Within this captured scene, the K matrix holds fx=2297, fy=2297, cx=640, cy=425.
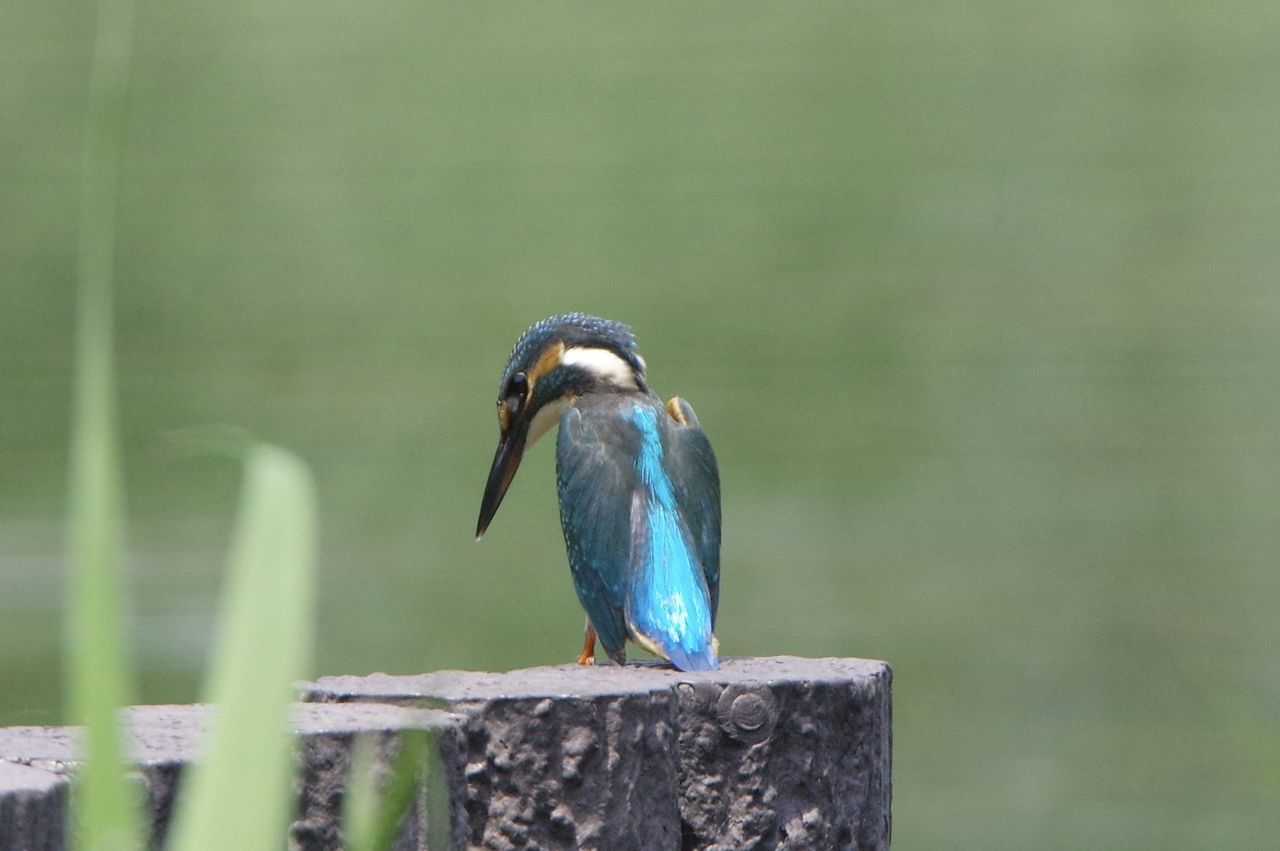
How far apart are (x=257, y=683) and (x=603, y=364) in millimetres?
1360

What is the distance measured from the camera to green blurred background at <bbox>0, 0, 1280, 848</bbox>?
553cm

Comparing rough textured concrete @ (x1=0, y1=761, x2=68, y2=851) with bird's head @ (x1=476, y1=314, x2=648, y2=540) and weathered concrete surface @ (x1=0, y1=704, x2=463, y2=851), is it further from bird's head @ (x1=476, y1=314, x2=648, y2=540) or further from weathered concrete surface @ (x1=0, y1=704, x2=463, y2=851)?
bird's head @ (x1=476, y1=314, x2=648, y2=540)

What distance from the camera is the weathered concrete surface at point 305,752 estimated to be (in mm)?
1047

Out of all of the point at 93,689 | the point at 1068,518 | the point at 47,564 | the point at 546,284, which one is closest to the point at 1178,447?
the point at 1068,518

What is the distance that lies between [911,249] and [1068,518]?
2.50 meters

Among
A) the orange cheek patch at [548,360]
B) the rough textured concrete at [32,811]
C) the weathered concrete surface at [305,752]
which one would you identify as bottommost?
the rough textured concrete at [32,811]

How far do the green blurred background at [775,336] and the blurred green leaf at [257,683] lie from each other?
13.0 feet

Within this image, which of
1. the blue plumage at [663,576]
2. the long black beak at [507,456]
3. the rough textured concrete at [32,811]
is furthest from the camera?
the long black beak at [507,456]

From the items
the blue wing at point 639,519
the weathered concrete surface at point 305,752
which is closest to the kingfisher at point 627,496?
the blue wing at point 639,519

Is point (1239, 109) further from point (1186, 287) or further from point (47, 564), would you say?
point (47, 564)

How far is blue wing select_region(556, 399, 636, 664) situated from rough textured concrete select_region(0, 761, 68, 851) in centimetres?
76

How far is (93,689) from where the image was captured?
1.65 feet

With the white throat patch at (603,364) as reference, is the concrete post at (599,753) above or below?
below

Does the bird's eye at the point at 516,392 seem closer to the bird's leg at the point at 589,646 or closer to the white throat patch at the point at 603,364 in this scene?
the white throat patch at the point at 603,364
